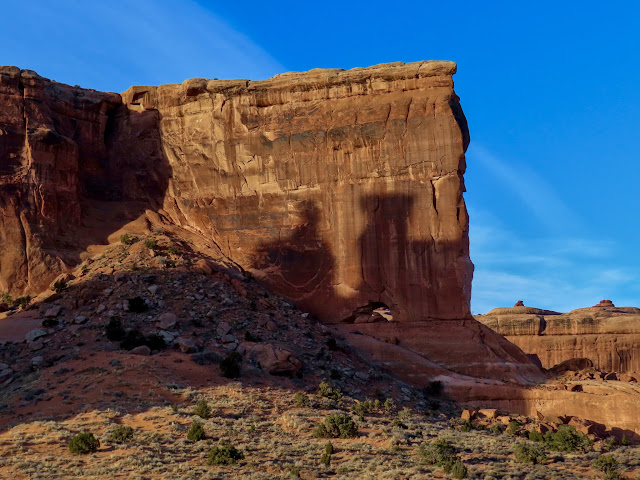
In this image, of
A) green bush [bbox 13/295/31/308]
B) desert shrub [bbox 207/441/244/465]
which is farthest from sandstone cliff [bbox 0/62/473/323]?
desert shrub [bbox 207/441/244/465]

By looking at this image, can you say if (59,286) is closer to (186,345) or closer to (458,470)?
(186,345)

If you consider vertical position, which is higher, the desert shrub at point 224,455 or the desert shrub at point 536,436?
the desert shrub at point 536,436

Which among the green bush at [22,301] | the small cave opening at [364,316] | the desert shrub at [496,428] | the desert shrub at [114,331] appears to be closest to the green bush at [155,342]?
the desert shrub at [114,331]

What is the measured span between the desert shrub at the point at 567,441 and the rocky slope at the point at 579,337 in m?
32.2

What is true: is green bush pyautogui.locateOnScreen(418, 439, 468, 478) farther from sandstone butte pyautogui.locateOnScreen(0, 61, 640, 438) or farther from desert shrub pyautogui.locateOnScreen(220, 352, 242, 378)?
sandstone butte pyautogui.locateOnScreen(0, 61, 640, 438)

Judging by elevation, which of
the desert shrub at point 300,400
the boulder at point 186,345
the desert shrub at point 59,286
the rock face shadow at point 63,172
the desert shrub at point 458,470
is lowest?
the desert shrub at point 458,470

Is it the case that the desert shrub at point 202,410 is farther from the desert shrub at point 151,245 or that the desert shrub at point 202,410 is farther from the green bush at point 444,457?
A: the desert shrub at point 151,245

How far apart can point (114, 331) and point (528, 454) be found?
18.3 metres

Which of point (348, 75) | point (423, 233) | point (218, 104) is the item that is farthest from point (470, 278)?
point (218, 104)

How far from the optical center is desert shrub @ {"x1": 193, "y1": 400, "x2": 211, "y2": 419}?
82.6 feet

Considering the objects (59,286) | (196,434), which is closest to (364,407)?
(196,434)

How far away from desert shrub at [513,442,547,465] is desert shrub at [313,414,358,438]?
18.5ft

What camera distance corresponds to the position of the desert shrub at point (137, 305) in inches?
1345

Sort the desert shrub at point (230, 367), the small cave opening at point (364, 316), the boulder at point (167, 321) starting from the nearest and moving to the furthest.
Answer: the desert shrub at point (230, 367) → the boulder at point (167, 321) → the small cave opening at point (364, 316)
